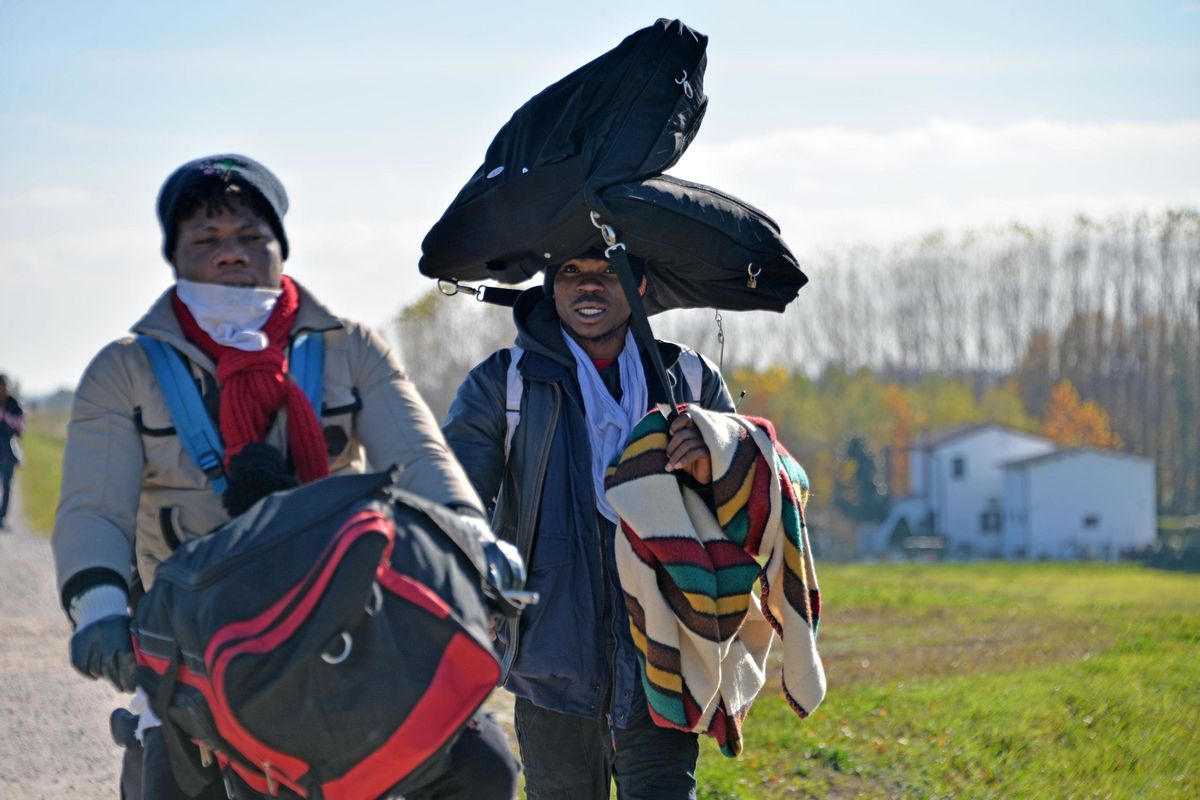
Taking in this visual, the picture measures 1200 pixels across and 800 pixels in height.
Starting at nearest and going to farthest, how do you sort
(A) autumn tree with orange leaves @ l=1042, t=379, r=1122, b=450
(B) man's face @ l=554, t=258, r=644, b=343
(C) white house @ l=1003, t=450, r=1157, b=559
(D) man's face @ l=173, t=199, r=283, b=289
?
1. (D) man's face @ l=173, t=199, r=283, b=289
2. (B) man's face @ l=554, t=258, r=644, b=343
3. (C) white house @ l=1003, t=450, r=1157, b=559
4. (A) autumn tree with orange leaves @ l=1042, t=379, r=1122, b=450

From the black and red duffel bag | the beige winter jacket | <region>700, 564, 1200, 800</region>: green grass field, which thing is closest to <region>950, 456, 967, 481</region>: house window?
<region>700, 564, 1200, 800</region>: green grass field

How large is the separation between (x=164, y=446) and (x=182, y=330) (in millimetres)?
267

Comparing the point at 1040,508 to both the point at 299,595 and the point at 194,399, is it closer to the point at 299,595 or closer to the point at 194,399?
the point at 194,399

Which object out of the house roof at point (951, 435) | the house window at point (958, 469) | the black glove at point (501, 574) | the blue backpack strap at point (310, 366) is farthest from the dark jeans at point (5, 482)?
the house roof at point (951, 435)

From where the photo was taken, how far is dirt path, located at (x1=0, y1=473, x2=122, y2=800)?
6.96m

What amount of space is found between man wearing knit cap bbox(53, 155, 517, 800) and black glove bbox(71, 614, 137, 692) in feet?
0.28

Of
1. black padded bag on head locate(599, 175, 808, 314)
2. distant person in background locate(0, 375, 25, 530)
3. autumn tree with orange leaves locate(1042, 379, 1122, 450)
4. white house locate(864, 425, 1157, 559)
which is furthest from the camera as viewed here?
autumn tree with orange leaves locate(1042, 379, 1122, 450)

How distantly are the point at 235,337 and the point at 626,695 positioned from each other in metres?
1.78

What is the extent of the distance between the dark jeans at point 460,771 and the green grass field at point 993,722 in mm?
3633

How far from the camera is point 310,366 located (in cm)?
334

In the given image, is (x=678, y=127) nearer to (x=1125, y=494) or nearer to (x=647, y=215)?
(x=647, y=215)

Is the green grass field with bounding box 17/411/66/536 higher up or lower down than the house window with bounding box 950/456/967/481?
higher up

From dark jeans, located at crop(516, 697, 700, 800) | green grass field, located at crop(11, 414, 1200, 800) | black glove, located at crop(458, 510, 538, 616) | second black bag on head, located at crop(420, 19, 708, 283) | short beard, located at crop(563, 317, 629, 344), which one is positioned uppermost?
second black bag on head, located at crop(420, 19, 708, 283)

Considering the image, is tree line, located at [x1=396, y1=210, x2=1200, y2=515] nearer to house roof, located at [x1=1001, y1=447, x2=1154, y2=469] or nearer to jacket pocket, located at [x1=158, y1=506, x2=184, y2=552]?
house roof, located at [x1=1001, y1=447, x2=1154, y2=469]
